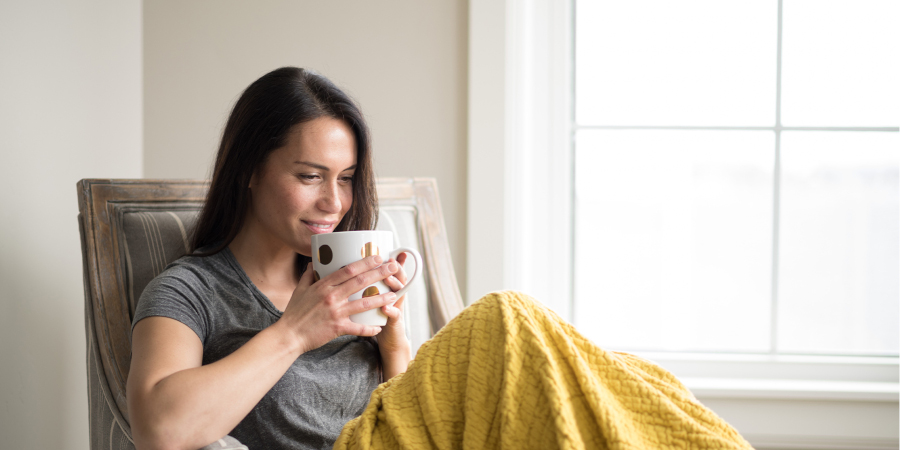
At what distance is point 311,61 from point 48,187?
0.73m

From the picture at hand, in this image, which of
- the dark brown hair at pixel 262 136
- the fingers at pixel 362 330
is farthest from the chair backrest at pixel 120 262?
the fingers at pixel 362 330

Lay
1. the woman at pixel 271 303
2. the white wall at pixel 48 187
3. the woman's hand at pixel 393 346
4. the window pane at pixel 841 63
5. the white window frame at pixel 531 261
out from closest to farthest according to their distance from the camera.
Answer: the woman at pixel 271 303
the woman's hand at pixel 393 346
the white wall at pixel 48 187
the white window frame at pixel 531 261
the window pane at pixel 841 63

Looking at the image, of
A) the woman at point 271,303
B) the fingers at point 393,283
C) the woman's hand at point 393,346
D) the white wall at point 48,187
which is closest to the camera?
the woman at point 271,303

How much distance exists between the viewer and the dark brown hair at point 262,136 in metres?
0.94

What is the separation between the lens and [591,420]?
638mm

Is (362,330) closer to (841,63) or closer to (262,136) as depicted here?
(262,136)

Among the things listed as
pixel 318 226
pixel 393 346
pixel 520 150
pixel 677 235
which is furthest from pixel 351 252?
pixel 677 235

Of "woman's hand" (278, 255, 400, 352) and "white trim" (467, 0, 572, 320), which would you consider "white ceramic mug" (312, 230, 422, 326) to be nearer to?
"woman's hand" (278, 255, 400, 352)

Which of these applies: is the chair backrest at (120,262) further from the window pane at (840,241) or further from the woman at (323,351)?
the window pane at (840,241)

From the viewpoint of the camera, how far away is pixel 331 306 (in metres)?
0.80

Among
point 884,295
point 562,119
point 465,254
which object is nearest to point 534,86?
point 562,119

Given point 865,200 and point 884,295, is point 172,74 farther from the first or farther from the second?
point 884,295

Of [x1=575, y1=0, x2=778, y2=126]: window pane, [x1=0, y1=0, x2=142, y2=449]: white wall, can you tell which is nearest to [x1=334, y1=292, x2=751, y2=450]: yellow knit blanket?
[x1=0, y1=0, x2=142, y2=449]: white wall

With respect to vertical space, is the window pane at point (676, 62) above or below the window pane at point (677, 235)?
above
